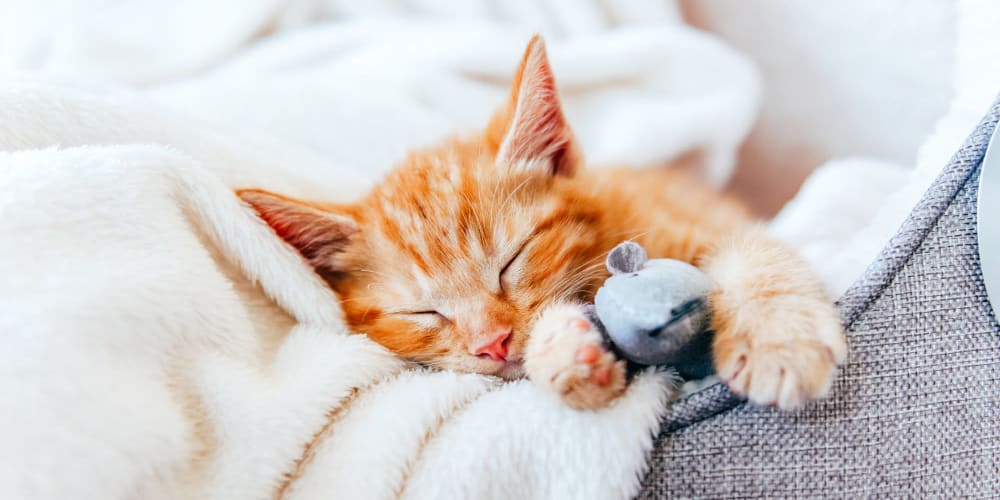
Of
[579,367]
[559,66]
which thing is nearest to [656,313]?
[579,367]

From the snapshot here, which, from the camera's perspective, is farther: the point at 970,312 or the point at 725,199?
the point at 725,199

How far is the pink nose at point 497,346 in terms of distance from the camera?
89 cm

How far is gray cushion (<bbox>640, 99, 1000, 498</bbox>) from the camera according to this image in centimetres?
71

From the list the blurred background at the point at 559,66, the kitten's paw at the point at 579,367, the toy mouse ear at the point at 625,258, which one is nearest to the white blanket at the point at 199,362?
the kitten's paw at the point at 579,367

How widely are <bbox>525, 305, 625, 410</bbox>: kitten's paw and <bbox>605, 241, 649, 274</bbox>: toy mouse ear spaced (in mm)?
71

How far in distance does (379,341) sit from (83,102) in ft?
1.62

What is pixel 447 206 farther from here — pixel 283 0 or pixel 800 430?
pixel 283 0

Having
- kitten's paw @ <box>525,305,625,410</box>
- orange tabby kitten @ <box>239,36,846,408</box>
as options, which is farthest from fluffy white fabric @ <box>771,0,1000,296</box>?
kitten's paw @ <box>525,305,625,410</box>

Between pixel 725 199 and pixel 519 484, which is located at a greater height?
pixel 519 484

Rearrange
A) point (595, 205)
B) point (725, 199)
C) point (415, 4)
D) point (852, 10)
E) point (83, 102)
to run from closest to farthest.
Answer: point (83, 102), point (595, 205), point (725, 199), point (852, 10), point (415, 4)

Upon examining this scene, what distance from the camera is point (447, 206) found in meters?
1.00

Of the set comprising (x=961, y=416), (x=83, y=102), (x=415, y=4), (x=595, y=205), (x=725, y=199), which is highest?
(x=83, y=102)

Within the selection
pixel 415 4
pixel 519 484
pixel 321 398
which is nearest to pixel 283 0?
pixel 415 4

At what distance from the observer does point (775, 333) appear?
727 millimetres
